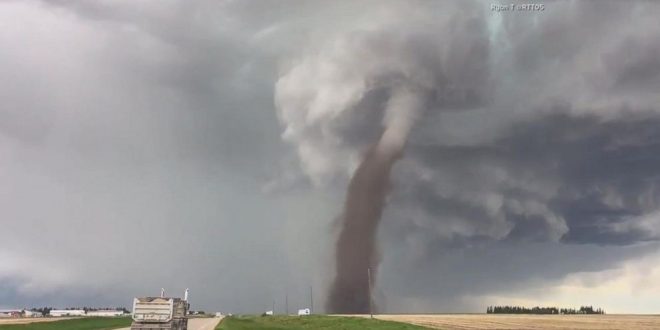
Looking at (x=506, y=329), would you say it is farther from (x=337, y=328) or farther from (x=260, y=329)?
(x=260, y=329)

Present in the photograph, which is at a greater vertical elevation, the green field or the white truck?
the white truck

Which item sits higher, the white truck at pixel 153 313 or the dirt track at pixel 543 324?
the white truck at pixel 153 313

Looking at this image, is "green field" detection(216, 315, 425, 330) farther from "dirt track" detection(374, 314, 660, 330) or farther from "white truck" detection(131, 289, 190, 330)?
"white truck" detection(131, 289, 190, 330)

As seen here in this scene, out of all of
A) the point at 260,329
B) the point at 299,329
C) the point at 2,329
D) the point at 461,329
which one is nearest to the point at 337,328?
the point at 299,329

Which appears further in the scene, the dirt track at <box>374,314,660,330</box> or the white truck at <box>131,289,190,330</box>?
the dirt track at <box>374,314,660,330</box>

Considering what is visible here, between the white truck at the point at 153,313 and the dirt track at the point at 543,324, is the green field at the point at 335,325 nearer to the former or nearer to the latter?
the dirt track at the point at 543,324

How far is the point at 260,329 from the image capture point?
333ft

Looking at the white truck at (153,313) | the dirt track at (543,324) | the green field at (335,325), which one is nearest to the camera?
the white truck at (153,313)

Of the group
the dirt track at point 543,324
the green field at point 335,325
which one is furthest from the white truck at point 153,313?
the dirt track at point 543,324

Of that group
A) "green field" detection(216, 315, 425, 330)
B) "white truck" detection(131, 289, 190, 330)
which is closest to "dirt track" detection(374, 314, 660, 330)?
"green field" detection(216, 315, 425, 330)

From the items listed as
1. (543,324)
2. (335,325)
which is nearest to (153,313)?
(335,325)

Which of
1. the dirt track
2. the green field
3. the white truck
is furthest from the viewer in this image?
the green field

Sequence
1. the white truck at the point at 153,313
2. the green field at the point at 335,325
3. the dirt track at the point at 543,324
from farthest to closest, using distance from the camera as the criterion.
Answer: the green field at the point at 335,325, the dirt track at the point at 543,324, the white truck at the point at 153,313

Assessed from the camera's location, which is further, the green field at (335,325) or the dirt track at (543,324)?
the green field at (335,325)
